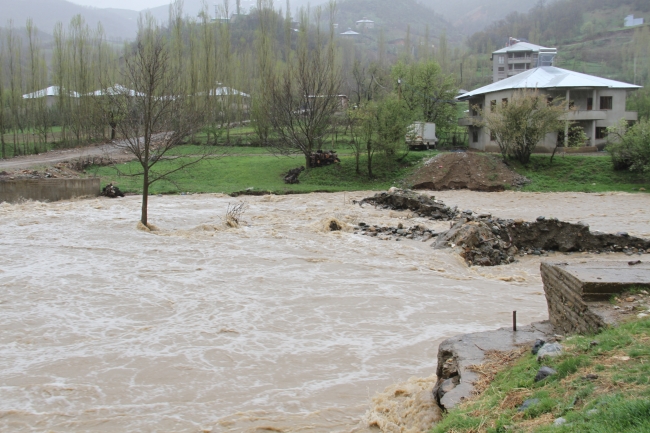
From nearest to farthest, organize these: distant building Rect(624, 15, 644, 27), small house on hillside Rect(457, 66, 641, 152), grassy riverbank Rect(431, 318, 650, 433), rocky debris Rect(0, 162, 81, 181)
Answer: grassy riverbank Rect(431, 318, 650, 433)
rocky debris Rect(0, 162, 81, 181)
small house on hillside Rect(457, 66, 641, 152)
distant building Rect(624, 15, 644, 27)

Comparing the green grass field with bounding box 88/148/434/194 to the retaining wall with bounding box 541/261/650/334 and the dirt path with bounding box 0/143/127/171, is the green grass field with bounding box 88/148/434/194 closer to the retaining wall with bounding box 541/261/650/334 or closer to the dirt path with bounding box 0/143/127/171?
the dirt path with bounding box 0/143/127/171

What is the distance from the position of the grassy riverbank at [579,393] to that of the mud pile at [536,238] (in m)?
11.4

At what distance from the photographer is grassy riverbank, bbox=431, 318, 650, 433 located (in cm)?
417

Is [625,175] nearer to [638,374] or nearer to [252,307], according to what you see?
[252,307]

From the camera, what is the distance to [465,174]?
119ft

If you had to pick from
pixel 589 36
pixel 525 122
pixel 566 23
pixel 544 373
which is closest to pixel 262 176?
pixel 525 122

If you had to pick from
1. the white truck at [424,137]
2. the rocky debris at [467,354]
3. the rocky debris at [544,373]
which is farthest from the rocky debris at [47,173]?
the rocky debris at [544,373]

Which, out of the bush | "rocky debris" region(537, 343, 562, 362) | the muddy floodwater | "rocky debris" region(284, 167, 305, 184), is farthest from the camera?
"rocky debris" region(284, 167, 305, 184)

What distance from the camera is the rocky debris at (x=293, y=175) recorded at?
3543cm

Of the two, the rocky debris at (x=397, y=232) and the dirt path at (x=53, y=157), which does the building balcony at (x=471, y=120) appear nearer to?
the rocky debris at (x=397, y=232)

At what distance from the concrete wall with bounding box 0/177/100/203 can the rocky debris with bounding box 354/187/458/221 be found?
45.4ft

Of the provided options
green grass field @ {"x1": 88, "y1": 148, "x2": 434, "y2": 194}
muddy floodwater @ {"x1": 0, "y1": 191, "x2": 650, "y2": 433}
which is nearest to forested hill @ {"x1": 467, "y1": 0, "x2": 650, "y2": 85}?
green grass field @ {"x1": 88, "y1": 148, "x2": 434, "y2": 194}

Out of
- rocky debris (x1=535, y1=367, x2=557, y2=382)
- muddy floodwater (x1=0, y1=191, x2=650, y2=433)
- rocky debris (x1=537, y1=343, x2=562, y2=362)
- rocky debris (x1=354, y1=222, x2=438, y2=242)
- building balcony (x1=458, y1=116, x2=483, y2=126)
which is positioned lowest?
muddy floodwater (x1=0, y1=191, x2=650, y2=433)

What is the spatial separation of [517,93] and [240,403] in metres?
37.6
